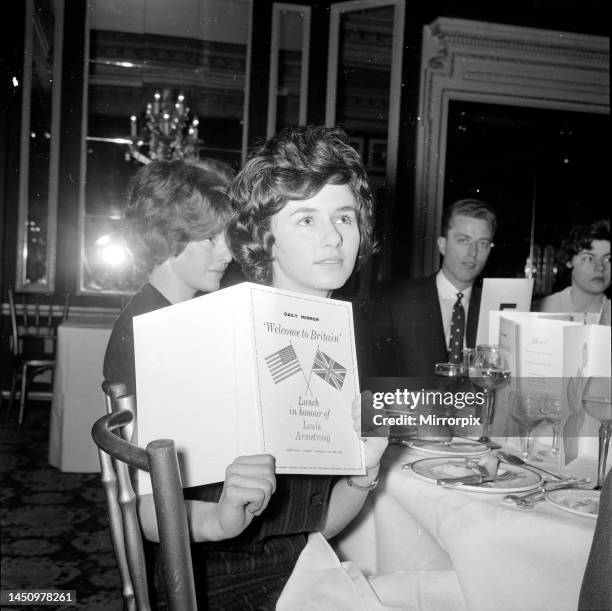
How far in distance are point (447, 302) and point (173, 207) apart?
2.38 feet

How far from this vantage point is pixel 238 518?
765 mm

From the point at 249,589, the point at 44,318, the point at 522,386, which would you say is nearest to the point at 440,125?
the point at 522,386

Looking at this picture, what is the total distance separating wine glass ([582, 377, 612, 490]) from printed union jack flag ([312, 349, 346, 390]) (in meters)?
0.50

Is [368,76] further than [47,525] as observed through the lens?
No

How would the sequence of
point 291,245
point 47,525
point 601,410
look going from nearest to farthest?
point 291,245
point 601,410
point 47,525

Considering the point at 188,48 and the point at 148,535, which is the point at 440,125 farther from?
the point at 148,535

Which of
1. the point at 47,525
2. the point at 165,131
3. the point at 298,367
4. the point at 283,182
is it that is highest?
the point at 165,131

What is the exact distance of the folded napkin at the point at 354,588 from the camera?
2.86 ft

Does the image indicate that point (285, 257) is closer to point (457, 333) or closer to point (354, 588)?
point (354, 588)

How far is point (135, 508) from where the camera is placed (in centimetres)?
81

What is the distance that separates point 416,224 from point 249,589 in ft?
3.35

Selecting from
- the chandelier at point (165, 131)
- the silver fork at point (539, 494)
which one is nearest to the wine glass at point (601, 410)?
the silver fork at point (539, 494)

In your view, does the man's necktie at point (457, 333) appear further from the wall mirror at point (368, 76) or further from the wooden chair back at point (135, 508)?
the wooden chair back at point (135, 508)

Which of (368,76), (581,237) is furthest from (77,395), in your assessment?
(581,237)
